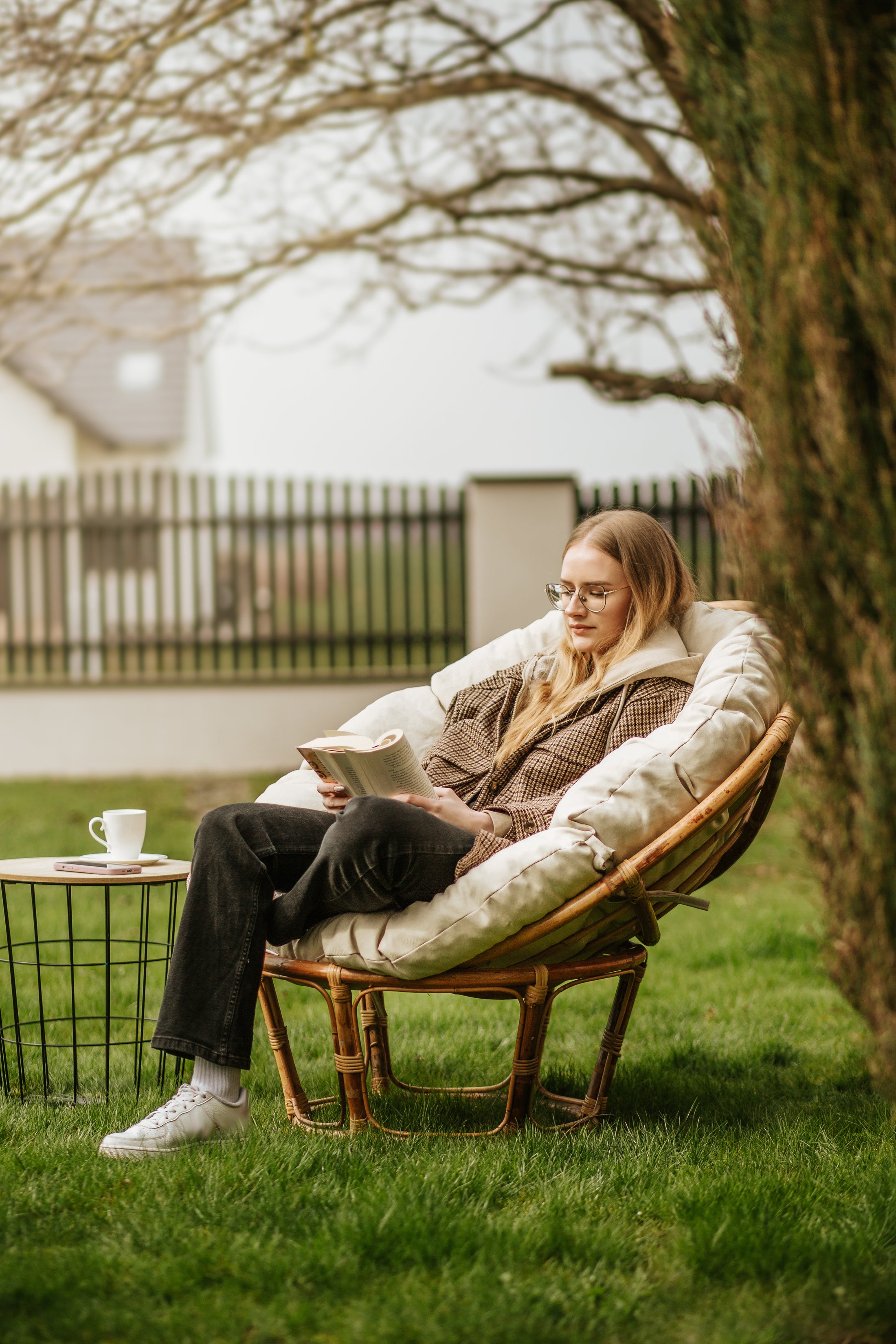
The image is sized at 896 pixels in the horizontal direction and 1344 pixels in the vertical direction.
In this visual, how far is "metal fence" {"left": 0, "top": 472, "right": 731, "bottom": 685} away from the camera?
10.8m

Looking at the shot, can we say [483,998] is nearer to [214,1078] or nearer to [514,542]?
[214,1078]

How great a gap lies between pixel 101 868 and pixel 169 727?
7.87 meters

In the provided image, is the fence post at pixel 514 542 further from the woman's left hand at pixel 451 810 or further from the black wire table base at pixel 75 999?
the woman's left hand at pixel 451 810

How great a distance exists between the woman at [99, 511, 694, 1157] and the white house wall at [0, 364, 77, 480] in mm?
18877

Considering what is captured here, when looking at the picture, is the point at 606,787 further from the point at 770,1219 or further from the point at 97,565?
the point at 97,565

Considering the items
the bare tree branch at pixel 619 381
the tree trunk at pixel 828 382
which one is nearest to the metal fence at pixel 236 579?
the bare tree branch at pixel 619 381

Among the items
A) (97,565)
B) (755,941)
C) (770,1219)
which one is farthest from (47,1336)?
(97,565)

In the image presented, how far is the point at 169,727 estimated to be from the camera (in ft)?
34.9

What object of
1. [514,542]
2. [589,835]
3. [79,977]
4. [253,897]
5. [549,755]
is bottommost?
[79,977]

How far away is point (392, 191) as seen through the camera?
26.4ft

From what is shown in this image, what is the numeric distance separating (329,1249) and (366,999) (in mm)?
1195

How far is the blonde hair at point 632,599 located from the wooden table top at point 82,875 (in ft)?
2.96

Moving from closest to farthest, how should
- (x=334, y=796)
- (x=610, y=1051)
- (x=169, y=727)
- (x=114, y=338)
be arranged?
(x=610, y=1051)
(x=334, y=796)
(x=114, y=338)
(x=169, y=727)

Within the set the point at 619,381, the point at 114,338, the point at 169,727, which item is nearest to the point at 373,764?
the point at 619,381
